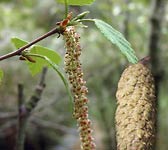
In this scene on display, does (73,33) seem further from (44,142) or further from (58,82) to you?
(44,142)

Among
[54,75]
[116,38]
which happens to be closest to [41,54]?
[116,38]

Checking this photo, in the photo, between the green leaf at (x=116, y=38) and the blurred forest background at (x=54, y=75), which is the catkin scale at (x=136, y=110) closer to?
the green leaf at (x=116, y=38)

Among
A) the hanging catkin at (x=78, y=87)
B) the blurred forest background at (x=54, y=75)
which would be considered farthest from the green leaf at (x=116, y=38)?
the blurred forest background at (x=54, y=75)

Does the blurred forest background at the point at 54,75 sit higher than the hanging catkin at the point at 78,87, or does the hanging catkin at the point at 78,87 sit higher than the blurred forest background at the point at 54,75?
the blurred forest background at the point at 54,75

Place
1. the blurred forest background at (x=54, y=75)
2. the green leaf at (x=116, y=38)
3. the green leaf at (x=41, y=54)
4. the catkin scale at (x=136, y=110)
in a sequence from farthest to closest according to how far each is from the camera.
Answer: the blurred forest background at (x=54, y=75) → the green leaf at (x=41, y=54) → the green leaf at (x=116, y=38) → the catkin scale at (x=136, y=110)

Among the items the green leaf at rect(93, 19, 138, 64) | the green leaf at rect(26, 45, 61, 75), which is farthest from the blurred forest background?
the green leaf at rect(93, 19, 138, 64)

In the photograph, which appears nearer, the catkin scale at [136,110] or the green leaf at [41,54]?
the catkin scale at [136,110]

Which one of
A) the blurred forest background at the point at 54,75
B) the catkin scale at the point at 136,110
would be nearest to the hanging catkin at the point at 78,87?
the catkin scale at the point at 136,110

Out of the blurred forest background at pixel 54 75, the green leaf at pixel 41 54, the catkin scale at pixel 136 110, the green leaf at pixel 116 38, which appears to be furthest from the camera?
the blurred forest background at pixel 54 75

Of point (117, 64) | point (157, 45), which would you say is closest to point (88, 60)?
point (117, 64)

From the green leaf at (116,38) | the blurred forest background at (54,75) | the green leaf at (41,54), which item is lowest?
the green leaf at (116,38)
